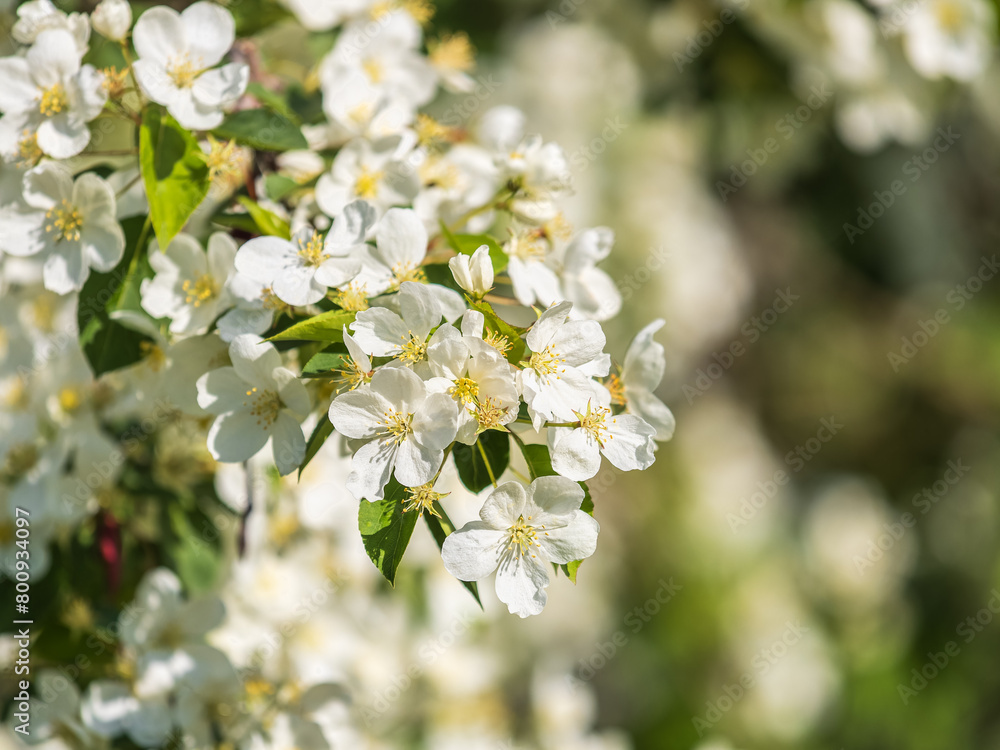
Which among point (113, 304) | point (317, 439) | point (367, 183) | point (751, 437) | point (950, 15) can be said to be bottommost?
point (751, 437)

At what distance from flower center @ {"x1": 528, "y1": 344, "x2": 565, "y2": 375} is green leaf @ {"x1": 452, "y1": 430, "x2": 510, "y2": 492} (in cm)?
10

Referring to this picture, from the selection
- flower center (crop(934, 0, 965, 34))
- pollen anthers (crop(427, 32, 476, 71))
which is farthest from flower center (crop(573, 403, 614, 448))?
flower center (crop(934, 0, 965, 34))

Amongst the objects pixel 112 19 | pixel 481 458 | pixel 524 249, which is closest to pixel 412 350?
pixel 481 458

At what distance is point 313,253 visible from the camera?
38.2 inches

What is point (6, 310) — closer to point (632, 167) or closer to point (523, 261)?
point (523, 261)

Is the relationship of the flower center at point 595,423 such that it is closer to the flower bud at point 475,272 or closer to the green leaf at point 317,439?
the flower bud at point 475,272

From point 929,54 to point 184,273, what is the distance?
1.95m

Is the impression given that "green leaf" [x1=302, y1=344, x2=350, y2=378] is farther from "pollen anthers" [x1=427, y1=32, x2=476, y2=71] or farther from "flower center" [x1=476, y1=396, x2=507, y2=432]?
"pollen anthers" [x1=427, y1=32, x2=476, y2=71]

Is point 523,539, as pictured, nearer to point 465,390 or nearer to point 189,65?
point 465,390

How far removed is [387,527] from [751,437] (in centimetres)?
376

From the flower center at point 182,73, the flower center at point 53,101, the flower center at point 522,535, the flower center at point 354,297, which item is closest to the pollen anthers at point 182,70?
the flower center at point 182,73

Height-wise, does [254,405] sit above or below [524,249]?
below

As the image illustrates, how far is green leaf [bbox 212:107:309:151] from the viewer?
1082 mm

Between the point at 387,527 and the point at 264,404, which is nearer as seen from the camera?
the point at 387,527
